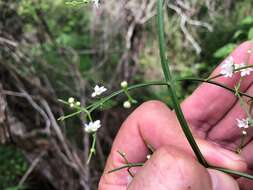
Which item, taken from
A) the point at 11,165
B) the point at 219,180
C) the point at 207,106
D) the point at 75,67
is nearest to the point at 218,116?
the point at 207,106

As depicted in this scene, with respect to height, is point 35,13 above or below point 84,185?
above

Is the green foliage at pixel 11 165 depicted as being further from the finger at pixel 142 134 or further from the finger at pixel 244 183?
the finger at pixel 244 183

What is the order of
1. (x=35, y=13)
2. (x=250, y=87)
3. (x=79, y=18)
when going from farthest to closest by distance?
(x=79, y=18), (x=35, y=13), (x=250, y=87)

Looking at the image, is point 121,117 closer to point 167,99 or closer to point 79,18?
point 167,99

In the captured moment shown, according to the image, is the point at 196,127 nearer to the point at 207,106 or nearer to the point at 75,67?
the point at 207,106

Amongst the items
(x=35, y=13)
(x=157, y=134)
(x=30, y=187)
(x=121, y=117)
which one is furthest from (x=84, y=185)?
(x=157, y=134)
